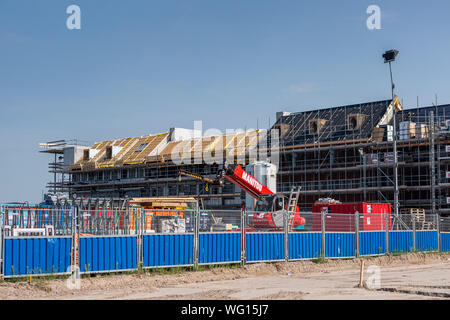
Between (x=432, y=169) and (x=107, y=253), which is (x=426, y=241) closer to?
(x=107, y=253)

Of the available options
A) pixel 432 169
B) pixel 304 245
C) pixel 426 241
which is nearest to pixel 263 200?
pixel 304 245

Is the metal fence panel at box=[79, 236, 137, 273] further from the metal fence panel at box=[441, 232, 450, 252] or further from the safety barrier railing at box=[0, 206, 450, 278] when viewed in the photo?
the metal fence panel at box=[441, 232, 450, 252]

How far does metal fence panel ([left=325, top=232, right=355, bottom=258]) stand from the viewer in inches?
973

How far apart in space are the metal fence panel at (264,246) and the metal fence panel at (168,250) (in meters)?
2.53

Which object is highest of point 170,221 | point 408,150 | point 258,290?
point 408,150

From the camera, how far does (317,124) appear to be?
5844 centimetres

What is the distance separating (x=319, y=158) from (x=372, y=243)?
29697 mm

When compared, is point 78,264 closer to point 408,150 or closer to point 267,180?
point 267,180

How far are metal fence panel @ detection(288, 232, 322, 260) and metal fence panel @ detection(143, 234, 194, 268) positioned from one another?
4790 mm

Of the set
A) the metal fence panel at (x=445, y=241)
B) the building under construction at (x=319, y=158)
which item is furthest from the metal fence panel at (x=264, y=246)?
the building under construction at (x=319, y=158)

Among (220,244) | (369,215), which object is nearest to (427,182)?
(369,215)

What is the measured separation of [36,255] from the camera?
1670 cm

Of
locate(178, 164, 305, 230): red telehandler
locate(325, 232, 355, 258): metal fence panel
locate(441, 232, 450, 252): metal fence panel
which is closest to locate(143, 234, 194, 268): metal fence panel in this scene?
locate(325, 232, 355, 258): metal fence panel
